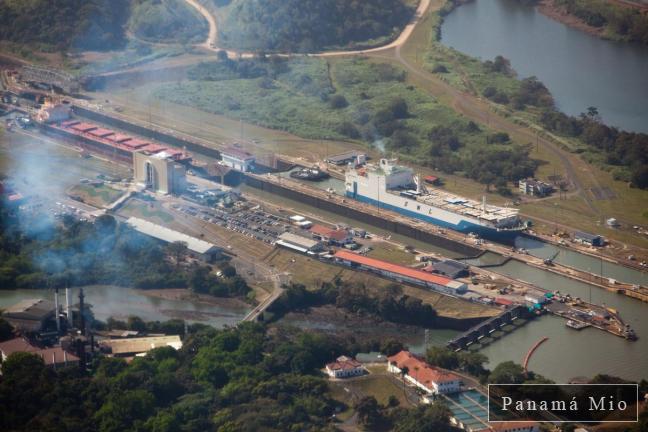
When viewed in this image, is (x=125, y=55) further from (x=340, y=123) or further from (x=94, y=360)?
(x=94, y=360)

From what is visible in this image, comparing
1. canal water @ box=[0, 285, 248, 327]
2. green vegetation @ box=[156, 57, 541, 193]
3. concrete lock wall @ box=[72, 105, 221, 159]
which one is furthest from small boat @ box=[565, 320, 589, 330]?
concrete lock wall @ box=[72, 105, 221, 159]

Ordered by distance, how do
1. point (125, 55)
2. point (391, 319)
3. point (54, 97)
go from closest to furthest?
point (391, 319) → point (54, 97) → point (125, 55)

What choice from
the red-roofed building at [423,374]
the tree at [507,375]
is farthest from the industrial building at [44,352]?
the tree at [507,375]

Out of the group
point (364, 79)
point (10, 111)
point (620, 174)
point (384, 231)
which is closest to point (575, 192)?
point (620, 174)

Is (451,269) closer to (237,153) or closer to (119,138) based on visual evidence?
(237,153)

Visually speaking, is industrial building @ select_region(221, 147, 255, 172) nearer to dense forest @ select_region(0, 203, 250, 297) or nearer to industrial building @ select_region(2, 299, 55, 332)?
dense forest @ select_region(0, 203, 250, 297)

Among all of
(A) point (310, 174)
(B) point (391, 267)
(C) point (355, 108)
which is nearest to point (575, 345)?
(B) point (391, 267)
